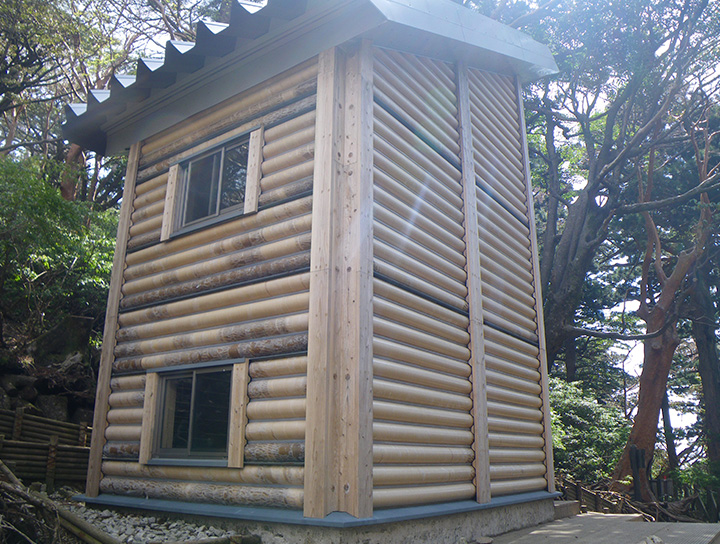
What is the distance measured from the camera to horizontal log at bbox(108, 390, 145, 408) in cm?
714

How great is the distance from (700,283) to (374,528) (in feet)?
70.2

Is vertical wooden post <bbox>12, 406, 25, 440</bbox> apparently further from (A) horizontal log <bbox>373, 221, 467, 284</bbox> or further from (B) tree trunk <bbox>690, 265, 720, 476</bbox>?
(B) tree trunk <bbox>690, 265, 720, 476</bbox>

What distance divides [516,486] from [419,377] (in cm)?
267

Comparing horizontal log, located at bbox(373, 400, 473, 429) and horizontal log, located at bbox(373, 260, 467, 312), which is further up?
horizontal log, located at bbox(373, 260, 467, 312)

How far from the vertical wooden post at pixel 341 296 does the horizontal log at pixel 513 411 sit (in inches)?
110

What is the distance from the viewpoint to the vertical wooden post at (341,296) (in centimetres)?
505

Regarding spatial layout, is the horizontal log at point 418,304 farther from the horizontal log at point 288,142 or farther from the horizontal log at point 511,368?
the horizontal log at point 288,142

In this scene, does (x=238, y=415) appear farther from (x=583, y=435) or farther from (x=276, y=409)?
(x=583, y=435)

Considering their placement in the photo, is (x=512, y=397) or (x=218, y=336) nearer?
(x=218, y=336)

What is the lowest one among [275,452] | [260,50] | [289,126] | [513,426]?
[275,452]

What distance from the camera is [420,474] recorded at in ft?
19.1

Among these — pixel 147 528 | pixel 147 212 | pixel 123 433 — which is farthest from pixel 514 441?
pixel 147 212

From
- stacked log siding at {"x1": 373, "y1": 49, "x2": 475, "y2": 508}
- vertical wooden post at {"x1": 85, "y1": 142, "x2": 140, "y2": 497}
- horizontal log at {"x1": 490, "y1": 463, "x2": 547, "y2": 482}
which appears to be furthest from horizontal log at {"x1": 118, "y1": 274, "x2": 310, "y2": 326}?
horizontal log at {"x1": 490, "y1": 463, "x2": 547, "y2": 482}

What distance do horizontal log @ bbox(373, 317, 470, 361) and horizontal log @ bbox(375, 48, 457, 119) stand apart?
309 centimetres
